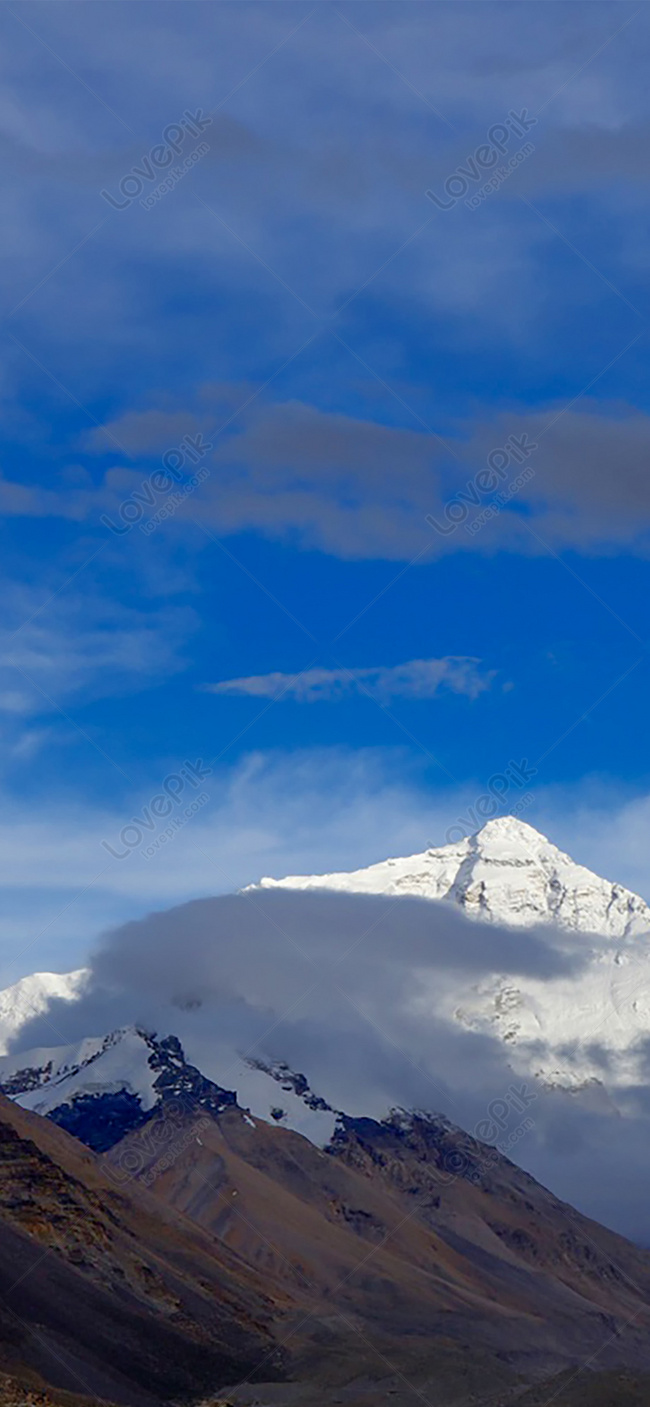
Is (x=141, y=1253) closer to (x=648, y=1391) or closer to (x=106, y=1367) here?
(x=106, y=1367)

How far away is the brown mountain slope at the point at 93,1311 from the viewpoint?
5497 inches

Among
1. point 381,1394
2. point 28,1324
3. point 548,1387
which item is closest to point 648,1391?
point 548,1387

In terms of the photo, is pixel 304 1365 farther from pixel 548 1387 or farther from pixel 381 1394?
pixel 548 1387

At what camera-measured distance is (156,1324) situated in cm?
16925

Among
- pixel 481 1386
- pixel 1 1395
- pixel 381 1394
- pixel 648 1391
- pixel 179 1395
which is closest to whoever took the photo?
pixel 1 1395

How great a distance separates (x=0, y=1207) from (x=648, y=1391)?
250ft

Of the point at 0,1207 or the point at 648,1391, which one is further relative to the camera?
the point at 0,1207

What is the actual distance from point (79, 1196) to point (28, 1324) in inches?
2191

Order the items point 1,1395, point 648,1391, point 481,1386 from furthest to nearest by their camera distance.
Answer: point 481,1386 < point 648,1391 < point 1,1395

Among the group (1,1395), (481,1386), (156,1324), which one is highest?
(481,1386)

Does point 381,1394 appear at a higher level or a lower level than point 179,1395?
higher

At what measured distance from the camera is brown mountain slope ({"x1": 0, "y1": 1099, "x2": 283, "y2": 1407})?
139625mm

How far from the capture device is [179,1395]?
150 metres

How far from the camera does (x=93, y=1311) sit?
16050cm
